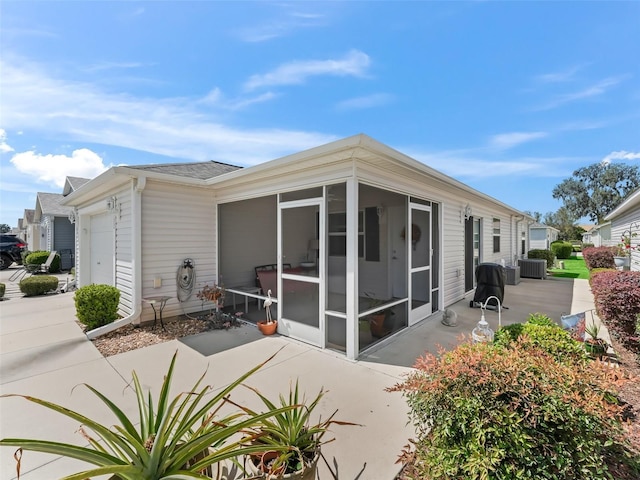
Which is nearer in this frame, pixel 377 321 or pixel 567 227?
pixel 377 321

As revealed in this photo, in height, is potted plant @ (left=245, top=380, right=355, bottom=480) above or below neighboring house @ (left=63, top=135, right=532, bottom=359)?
below

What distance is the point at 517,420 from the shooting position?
1.40 m

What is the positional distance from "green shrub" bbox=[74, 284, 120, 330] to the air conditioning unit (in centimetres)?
1497

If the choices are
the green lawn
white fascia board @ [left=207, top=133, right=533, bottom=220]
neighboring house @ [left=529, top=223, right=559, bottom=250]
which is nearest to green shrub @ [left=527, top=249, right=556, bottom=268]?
the green lawn

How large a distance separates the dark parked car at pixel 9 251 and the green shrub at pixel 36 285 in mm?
10491

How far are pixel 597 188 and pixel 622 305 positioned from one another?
42.8 meters

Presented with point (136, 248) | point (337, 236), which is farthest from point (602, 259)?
point (136, 248)

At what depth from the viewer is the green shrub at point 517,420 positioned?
4.48 feet

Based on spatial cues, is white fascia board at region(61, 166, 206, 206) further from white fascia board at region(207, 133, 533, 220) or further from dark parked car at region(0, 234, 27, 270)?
dark parked car at region(0, 234, 27, 270)

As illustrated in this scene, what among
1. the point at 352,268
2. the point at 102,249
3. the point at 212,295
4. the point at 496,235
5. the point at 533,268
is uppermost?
the point at 496,235

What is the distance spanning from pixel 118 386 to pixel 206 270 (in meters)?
3.28

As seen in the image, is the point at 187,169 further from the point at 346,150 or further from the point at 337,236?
the point at 346,150

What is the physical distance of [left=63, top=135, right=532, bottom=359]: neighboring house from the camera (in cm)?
424

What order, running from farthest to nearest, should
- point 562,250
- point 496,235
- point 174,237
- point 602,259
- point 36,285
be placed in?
point 562,250, point 602,259, point 496,235, point 36,285, point 174,237
